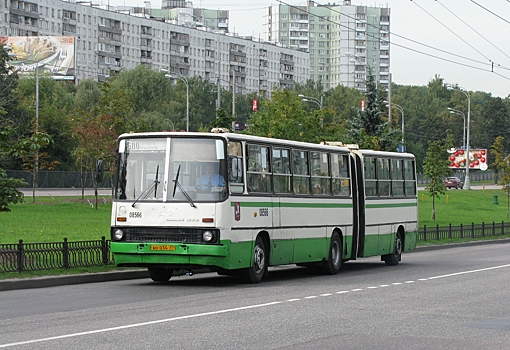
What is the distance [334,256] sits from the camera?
23766 millimetres

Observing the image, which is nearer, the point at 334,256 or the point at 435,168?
the point at 334,256

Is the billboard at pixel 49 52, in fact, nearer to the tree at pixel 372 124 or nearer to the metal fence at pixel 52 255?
the tree at pixel 372 124

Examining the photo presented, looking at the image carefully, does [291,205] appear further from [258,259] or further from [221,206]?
[221,206]

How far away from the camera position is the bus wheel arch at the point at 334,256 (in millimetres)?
23344

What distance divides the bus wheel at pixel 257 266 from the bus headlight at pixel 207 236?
4.95 ft

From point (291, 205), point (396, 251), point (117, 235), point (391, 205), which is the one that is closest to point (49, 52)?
point (396, 251)

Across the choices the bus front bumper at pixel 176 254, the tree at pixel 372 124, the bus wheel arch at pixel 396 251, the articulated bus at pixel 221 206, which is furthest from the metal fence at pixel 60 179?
the bus front bumper at pixel 176 254

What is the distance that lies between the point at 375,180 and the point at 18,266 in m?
11.0

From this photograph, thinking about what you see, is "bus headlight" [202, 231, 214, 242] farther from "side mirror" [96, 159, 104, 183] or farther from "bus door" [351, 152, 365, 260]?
"bus door" [351, 152, 365, 260]

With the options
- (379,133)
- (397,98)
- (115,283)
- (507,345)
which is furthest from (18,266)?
(397,98)

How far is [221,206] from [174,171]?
1.15 metres

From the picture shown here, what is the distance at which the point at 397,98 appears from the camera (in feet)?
548

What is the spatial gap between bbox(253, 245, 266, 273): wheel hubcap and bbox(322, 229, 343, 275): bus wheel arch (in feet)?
11.2

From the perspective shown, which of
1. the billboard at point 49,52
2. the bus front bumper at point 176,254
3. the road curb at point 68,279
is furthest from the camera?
the billboard at point 49,52
